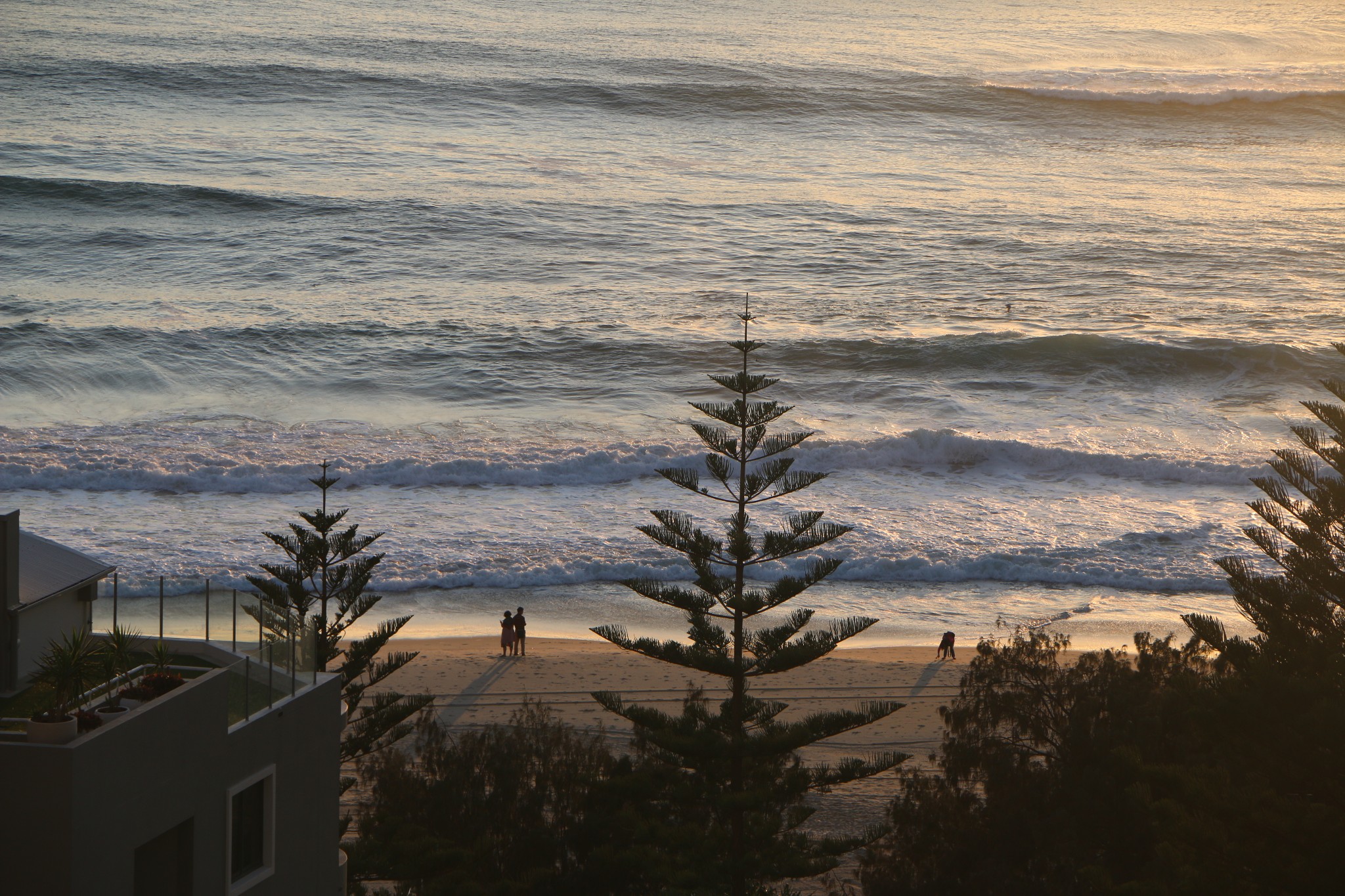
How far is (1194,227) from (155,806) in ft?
146

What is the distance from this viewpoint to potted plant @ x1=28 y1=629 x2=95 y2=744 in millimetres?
5500

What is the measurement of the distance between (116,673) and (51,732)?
2.34ft

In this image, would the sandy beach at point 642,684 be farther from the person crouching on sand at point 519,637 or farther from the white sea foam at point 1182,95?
the white sea foam at point 1182,95

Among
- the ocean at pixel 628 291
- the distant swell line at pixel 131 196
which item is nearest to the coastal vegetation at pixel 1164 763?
the ocean at pixel 628 291

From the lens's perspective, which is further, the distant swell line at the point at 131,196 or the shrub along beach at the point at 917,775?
the distant swell line at the point at 131,196

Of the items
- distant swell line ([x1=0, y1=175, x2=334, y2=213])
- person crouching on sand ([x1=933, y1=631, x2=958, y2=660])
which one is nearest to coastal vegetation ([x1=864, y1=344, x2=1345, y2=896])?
person crouching on sand ([x1=933, y1=631, x2=958, y2=660])

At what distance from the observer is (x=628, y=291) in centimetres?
3525

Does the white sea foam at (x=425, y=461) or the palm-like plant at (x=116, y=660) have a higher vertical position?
the white sea foam at (x=425, y=461)

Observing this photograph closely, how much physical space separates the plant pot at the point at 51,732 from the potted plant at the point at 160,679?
0.69 meters

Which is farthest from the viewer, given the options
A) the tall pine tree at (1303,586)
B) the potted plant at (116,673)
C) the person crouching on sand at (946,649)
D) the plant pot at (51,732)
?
the person crouching on sand at (946,649)

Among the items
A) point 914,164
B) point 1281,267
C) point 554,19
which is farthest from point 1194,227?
point 554,19

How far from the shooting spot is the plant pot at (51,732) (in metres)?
5.49

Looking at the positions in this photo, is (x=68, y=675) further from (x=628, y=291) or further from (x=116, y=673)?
(x=628, y=291)

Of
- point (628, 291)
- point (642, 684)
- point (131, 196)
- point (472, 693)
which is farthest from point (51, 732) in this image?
point (131, 196)
